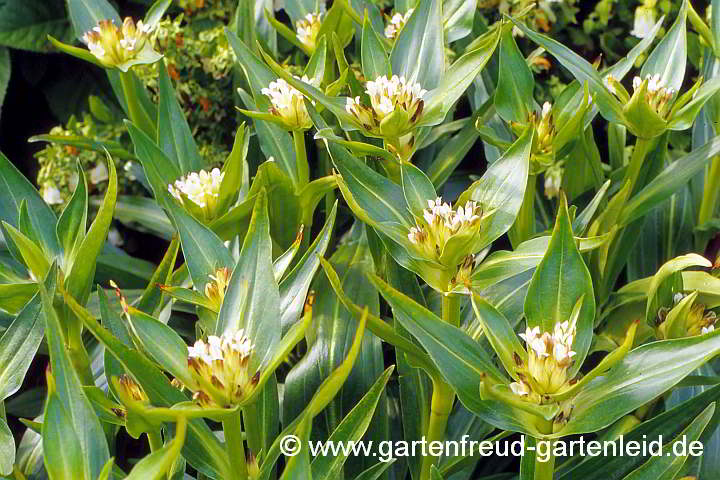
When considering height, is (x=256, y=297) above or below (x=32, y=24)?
below

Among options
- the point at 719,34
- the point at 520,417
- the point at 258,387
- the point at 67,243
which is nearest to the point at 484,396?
the point at 520,417

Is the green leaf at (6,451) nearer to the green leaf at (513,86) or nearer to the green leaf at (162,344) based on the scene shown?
the green leaf at (162,344)

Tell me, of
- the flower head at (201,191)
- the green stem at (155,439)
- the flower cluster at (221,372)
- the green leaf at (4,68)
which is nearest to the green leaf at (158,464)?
the flower cluster at (221,372)

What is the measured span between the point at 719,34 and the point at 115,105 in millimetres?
1740

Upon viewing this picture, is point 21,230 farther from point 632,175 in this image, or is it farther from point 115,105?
point 115,105

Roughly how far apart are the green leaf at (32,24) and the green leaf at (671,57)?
1746mm

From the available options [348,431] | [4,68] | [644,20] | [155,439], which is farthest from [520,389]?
[4,68]

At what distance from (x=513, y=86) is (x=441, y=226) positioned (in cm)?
42

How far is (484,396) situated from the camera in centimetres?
90

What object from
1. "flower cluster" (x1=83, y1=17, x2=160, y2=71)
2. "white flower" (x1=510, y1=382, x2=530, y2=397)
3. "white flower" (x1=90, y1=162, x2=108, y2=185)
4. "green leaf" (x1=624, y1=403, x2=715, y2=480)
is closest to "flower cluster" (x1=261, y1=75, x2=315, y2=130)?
"flower cluster" (x1=83, y1=17, x2=160, y2=71)

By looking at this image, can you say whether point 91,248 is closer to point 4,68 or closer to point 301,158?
point 301,158

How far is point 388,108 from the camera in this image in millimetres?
1198

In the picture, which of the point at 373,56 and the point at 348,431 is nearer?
the point at 348,431

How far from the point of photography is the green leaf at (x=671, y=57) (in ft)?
4.50
